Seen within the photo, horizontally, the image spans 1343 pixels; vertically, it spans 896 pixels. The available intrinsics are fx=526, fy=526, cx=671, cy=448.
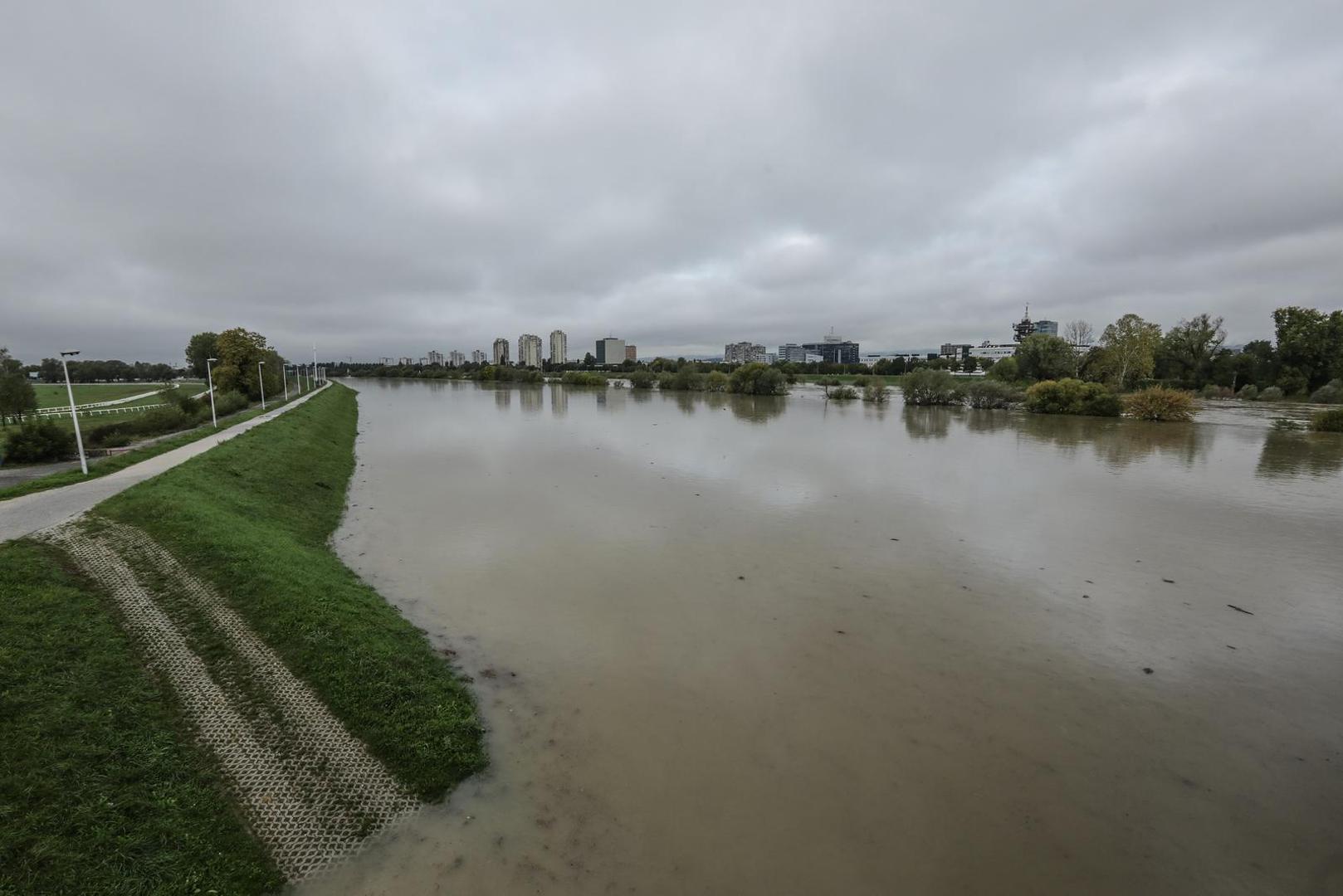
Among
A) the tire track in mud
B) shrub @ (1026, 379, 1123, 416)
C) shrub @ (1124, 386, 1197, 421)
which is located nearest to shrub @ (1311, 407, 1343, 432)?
shrub @ (1124, 386, 1197, 421)

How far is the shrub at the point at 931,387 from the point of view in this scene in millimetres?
53625

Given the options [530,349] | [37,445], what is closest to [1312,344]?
[37,445]

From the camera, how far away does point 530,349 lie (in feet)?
600

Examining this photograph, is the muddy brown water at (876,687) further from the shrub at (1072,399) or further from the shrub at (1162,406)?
the shrub at (1072,399)

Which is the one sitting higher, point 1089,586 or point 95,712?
point 95,712

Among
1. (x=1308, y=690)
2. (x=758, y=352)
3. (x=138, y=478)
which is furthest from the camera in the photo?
(x=758, y=352)

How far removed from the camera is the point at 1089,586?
33.7 feet

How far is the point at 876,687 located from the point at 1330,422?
44.2m

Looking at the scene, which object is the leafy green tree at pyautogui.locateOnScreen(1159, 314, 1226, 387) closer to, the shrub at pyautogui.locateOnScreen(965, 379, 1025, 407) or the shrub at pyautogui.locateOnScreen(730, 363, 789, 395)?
the shrub at pyautogui.locateOnScreen(965, 379, 1025, 407)

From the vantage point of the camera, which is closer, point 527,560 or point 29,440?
point 527,560

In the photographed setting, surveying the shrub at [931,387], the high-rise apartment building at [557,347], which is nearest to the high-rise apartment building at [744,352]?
the high-rise apartment building at [557,347]

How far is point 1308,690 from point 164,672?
14.1 m

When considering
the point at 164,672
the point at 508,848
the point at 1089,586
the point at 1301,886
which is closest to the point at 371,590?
the point at 164,672

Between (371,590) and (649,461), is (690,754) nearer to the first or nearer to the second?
(371,590)
